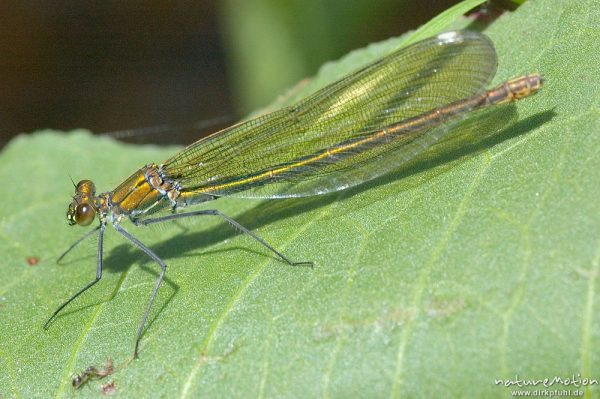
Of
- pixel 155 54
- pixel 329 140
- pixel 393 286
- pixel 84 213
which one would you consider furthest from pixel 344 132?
pixel 155 54

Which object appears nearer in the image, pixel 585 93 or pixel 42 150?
pixel 585 93

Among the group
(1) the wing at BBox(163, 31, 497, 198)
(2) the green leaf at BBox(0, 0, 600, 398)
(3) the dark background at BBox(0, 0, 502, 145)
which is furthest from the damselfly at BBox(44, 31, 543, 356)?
(3) the dark background at BBox(0, 0, 502, 145)

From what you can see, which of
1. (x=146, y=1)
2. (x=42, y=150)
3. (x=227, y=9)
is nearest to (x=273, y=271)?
(x=42, y=150)

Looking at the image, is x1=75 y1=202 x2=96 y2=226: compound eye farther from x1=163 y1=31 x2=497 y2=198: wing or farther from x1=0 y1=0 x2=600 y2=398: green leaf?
x1=163 y1=31 x2=497 y2=198: wing

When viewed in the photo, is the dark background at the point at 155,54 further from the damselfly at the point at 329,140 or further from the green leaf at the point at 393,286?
the green leaf at the point at 393,286

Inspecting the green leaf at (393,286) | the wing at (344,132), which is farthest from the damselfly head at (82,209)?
the wing at (344,132)

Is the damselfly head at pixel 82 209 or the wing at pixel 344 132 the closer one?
the wing at pixel 344 132

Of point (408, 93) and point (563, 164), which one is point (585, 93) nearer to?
point (563, 164)

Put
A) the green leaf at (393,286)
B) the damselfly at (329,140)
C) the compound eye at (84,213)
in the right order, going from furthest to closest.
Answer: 1. the compound eye at (84,213)
2. the damselfly at (329,140)
3. the green leaf at (393,286)
